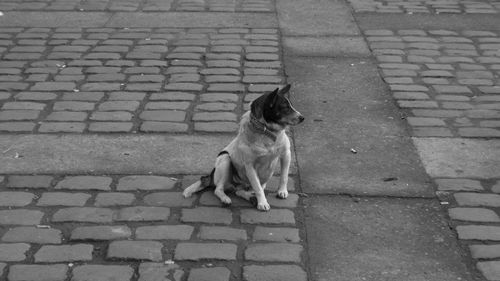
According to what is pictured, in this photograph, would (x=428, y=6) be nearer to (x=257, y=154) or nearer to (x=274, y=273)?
(x=257, y=154)

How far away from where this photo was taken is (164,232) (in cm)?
513

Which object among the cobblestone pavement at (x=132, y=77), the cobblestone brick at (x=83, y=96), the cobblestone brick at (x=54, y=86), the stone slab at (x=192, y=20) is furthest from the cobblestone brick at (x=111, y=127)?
the stone slab at (x=192, y=20)

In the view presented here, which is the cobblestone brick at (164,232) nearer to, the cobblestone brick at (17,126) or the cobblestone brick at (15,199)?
the cobblestone brick at (15,199)

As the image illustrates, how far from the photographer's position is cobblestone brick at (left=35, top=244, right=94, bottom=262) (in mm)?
4762

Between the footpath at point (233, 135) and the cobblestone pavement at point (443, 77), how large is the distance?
0.10 feet

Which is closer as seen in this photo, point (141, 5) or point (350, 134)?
point (350, 134)

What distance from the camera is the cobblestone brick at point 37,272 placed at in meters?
4.55

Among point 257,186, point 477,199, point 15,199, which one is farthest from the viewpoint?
point 477,199

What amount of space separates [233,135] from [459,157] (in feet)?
6.16

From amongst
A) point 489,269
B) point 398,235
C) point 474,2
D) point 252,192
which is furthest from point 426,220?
point 474,2

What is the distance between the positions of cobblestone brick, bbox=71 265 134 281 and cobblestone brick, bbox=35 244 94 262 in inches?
4.9

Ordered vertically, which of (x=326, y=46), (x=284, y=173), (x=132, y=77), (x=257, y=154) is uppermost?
(x=257, y=154)

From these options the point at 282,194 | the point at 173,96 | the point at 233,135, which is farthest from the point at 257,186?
the point at 173,96

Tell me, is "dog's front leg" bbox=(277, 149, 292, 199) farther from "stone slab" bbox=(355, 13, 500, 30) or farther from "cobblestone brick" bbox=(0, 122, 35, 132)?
"stone slab" bbox=(355, 13, 500, 30)
